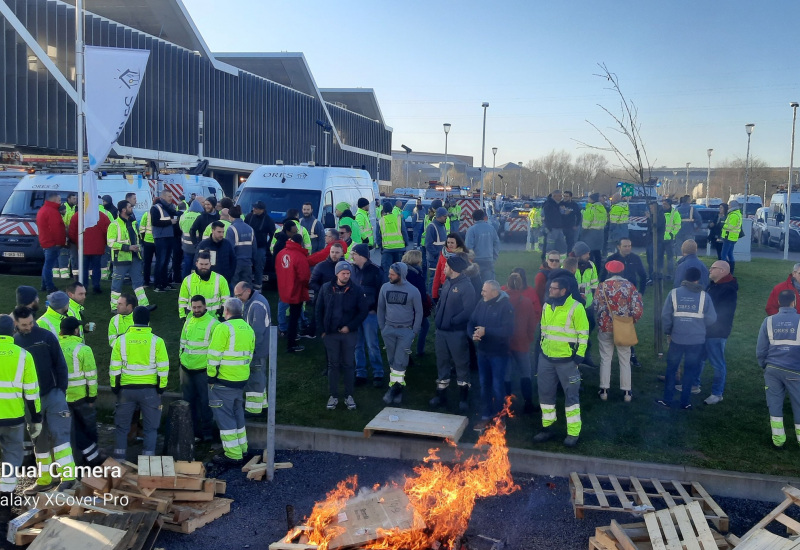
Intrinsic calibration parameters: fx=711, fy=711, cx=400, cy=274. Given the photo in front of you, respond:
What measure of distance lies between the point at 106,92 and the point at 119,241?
8.52 ft

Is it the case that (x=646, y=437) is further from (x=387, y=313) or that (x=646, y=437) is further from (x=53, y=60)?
(x=53, y=60)

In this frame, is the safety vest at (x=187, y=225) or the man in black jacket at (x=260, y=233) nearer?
the man in black jacket at (x=260, y=233)

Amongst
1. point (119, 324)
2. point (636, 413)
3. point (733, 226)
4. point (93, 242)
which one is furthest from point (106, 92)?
point (733, 226)

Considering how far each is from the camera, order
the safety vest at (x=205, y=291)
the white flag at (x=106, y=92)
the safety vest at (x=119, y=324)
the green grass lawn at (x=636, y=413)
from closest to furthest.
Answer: the green grass lawn at (x=636, y=413)
the safety vest at (x=119, y=324)
the safety vest at (x=205, y=291)
the white flag at (x=106, y=92)

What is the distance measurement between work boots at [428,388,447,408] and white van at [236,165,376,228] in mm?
6296

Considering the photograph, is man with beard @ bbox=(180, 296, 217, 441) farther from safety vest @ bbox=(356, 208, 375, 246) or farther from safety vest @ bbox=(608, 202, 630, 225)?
safety vest @ bbox=(608, 202, 630, 225)

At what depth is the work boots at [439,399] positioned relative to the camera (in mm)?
9289

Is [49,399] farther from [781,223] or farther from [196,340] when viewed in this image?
[781,223]

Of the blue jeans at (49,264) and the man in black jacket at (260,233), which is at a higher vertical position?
the man in black jacket at (260,233)

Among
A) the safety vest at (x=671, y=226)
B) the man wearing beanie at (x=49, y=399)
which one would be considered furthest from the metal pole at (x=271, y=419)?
the safety vest at (x=671, y=226)

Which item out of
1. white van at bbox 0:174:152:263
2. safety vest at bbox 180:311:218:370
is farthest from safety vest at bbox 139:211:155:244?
safety vest at bbox 180:311:218:370

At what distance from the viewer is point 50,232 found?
14.1 meters

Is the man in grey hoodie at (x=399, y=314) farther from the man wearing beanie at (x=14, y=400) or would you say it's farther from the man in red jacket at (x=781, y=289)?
the man in red jacket at (x=781, y=289)

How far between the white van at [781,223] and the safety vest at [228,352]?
27193mm
